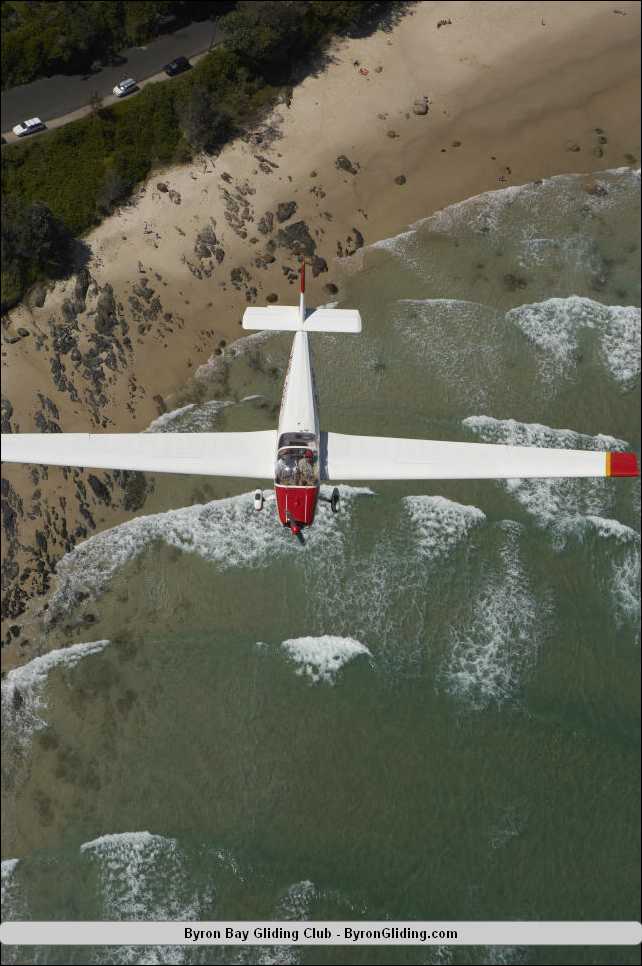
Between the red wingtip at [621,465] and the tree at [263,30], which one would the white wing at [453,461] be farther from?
the tree at [263,30]

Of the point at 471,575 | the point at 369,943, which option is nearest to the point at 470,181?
the point at 471,575

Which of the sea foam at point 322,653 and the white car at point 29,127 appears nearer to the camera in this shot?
the sea foam at point 322,653

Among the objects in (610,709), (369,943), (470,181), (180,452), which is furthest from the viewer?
(470,181)

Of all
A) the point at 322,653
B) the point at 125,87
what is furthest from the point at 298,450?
the point at 125,87

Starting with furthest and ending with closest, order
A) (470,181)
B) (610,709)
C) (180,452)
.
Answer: (470,181) < (610,709) < (180,452)

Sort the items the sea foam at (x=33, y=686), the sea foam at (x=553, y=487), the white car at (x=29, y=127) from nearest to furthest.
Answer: the sea foam at (x=33, y=686) < the sea foam at (x=553, y=487) < the white car at (x=29, y=127)

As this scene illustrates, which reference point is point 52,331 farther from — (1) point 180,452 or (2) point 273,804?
(2) point 273,804

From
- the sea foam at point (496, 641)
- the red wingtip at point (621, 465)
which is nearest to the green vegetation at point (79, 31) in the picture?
the red wingtip at point (621, 465)
